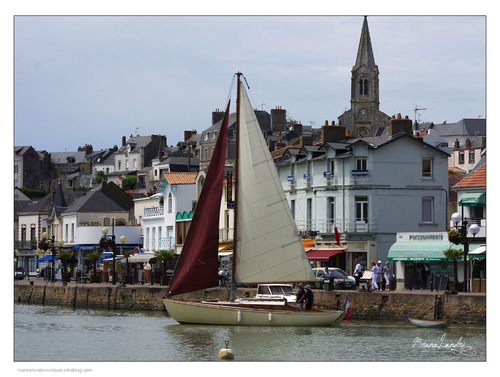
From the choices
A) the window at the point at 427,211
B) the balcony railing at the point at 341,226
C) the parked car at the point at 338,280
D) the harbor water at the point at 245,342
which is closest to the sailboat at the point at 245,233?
the harbor water at the point at 245,342

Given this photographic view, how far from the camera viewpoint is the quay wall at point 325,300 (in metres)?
43.3

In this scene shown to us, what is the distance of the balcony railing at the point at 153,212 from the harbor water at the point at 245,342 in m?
38.9

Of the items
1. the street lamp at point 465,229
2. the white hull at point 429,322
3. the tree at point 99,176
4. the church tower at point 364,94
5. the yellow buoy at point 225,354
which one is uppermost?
the church tower at point 364,94

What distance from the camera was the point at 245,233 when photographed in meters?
46.8

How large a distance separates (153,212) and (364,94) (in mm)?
97524

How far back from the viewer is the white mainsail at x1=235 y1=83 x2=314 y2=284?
153 feet

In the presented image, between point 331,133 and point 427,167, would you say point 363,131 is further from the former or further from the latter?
point 427,167

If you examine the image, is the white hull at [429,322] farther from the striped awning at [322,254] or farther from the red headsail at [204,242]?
the striped awning at [322,254]

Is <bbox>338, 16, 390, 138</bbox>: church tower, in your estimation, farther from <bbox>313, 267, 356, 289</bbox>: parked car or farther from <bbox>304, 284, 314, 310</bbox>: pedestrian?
<bbox>304, 284, 314, 310</bbox>: pedestrian

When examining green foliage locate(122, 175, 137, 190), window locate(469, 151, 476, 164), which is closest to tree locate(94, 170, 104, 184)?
green foliage locate(122, 175, 137, 190)
